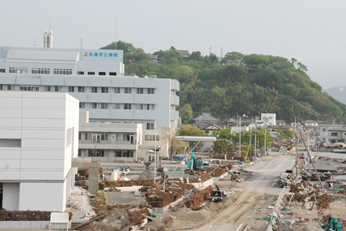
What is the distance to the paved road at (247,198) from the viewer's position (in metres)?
25.4

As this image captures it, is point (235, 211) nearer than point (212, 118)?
Yes

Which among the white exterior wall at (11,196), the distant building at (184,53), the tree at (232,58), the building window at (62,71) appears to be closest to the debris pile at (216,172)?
the white exterior wall at (11,196)

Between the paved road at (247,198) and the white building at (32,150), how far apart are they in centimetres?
846

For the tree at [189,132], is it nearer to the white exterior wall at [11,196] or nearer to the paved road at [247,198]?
the paved road at [247,198]

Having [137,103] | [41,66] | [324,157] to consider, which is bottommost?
[324,157]

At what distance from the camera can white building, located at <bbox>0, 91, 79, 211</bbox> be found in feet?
76.8

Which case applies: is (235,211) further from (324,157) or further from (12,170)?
(324,157)

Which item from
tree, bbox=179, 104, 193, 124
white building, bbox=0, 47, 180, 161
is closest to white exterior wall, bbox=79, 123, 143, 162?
white building, bbox=0, 47, 180, 161

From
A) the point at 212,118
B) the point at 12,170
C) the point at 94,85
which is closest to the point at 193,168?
the point at 94,85

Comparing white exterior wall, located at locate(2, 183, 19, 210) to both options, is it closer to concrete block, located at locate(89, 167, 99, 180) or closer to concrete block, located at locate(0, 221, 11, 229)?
concrete block, located at locate(0, 221, 11, 229)

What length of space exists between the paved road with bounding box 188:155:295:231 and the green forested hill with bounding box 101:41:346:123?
73034 millimetres

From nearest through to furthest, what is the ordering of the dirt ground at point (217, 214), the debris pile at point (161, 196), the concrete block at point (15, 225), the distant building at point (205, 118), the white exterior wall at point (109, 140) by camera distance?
1. the concrete block at point (15, 225)
2. the dirt ground at point (217, 214)
3. the debris pile at point (161, 196)
4. the white exterior wall at point (109, 140)
5. the distant building at point (205, 118)

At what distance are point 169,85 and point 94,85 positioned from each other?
11633 millimetres

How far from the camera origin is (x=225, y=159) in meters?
65.9
